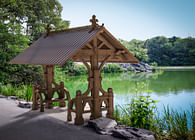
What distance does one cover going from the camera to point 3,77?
13.5 metres

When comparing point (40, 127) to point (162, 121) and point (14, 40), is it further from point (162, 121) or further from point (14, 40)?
point (14, 40)

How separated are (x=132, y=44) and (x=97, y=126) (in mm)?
56769

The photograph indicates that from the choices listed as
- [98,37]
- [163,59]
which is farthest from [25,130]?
[163,59]

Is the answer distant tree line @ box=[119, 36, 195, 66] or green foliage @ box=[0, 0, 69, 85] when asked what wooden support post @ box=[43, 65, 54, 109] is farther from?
distant tree line @ box=[119, 36, 195, 66]

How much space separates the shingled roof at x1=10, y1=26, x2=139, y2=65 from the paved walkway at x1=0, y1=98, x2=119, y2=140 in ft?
5.61

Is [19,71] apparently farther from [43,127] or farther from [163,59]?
Result: [163,59]

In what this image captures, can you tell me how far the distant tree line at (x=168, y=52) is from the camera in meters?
52.1

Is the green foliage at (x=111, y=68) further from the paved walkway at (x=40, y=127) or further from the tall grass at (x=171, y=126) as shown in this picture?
the tall grass at (x=171, y=126)

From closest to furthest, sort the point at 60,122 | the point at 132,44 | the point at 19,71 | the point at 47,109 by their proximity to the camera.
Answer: the point at 60,122
the point at 47,109
the point at 19,71
the point at 132,44

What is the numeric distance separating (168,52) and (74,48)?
50.9 metres

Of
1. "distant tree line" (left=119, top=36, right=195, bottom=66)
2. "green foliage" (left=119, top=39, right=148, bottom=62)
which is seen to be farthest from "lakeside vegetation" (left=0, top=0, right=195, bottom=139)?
"distant tree line" (left=119, top=36, right=195, bottom=66)

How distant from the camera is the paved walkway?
211 inches

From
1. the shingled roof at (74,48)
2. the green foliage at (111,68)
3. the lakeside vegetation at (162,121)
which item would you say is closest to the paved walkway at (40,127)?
the lakeside vegetation at (162,121)

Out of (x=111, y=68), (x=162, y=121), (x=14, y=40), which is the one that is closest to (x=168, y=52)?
(x=111, y=68)
